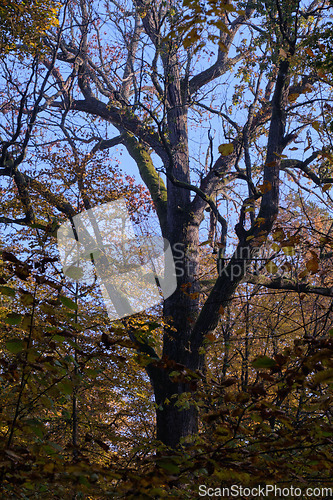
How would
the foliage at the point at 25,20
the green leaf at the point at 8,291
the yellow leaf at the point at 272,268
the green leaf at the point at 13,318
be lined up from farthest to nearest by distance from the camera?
A: the foliage at the point at 25,20
the yellow leaf at the point at 272,268
the green leaf at the point at 13,318
the green leaf at the point at 8,291

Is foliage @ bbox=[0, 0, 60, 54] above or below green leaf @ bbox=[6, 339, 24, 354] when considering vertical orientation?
above

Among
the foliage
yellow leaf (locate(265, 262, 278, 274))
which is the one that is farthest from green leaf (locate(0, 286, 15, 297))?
the foliage

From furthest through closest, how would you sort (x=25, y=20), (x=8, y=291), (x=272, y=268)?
(x=25, y=20), (x=272, y=268), (x=8, y=291)

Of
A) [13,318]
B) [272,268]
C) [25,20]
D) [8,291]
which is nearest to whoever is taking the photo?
[8,291]

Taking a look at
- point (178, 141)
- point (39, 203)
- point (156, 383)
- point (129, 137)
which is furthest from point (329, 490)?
point (129, 137)

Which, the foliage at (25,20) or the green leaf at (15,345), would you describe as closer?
the green leaf at (15,345)

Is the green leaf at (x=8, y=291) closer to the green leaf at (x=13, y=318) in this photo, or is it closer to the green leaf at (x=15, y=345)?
the green leaf at (x=13, y=318)

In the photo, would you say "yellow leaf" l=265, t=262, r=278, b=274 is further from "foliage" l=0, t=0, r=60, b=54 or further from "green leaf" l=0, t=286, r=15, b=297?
"foliage" l=0, t=0, r=60, b=54

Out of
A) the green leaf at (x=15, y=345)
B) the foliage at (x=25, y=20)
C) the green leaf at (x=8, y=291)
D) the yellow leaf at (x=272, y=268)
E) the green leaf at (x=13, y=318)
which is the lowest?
the green leaf at (x=15, y=345)

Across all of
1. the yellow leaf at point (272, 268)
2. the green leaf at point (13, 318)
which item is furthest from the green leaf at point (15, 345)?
the yellow leaf at point (272, 268)

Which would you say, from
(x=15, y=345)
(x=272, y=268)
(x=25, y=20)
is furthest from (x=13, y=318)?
(x=25, y=20)

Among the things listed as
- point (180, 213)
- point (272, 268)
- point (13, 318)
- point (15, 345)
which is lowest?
point (15, 345)

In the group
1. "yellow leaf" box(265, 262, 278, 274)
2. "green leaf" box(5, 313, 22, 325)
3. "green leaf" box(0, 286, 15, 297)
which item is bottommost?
"green leaf" box(5, 313, 22, 325)

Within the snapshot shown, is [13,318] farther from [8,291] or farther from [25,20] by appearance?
[25,20]
